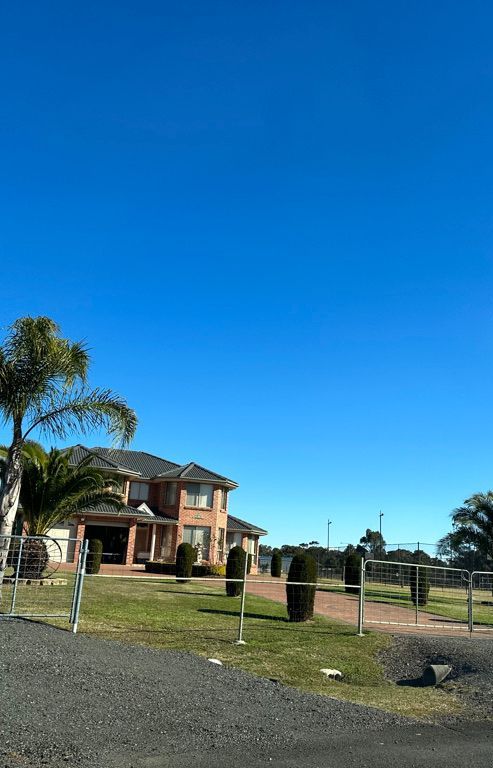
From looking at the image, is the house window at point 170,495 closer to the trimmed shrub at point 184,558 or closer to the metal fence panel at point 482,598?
the trimmed shrub at point 184,558

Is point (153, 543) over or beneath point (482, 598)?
over

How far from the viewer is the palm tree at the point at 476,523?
3284 cm

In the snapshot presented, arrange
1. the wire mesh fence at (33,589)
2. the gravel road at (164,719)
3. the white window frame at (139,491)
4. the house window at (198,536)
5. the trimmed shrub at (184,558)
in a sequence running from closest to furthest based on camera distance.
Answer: the gravel road at (164,719) < the wire mesh fence at (33,589) < the trimmed shrub at (184,558) < the house window at (198,536) < the white window frame at (139,491)

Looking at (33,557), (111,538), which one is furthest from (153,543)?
(33,557)

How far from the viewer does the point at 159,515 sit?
43.1m

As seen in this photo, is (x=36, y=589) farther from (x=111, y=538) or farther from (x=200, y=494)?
(x=200, y=494)

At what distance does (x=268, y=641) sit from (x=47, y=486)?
1059cm

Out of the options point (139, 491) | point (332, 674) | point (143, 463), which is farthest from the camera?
point (143, 463)

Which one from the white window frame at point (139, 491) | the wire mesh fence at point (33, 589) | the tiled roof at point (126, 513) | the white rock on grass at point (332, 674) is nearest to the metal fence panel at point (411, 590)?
the white rock on grass at point (332, 674)

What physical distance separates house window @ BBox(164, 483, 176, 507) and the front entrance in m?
4.27

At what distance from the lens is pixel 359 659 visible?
1252 cm

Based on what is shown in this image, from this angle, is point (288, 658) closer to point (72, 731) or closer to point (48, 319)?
point (72, 731)

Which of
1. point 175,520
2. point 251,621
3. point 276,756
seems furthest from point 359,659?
point 175,520

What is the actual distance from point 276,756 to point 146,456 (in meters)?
43.6
